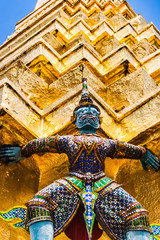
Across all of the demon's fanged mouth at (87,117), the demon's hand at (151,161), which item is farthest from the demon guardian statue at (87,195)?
the demon's hand at (151,161)

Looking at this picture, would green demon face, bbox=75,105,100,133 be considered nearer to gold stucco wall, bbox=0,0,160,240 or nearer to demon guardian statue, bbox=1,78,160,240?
demon guardian statue, bbox=1,78,160,240

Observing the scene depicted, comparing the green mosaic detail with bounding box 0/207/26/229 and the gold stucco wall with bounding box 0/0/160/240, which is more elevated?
the gold stucco wall with bounding box 0/0/160/240

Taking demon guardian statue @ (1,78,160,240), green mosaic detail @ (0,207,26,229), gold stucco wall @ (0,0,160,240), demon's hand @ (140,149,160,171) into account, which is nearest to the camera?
demon guardian statue @ (1,78,160,240)

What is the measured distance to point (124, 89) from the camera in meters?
7.41

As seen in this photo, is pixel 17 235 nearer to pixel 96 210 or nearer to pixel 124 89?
pixel 96 210

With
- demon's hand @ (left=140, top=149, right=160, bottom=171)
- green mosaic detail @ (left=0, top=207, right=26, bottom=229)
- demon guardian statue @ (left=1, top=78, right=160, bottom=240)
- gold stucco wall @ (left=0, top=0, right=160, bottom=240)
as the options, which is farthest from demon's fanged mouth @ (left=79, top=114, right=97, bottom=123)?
green mosaic detail @ (left=0, top=207, right=26, bottom=229)

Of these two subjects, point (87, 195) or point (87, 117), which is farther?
point (87, 117)

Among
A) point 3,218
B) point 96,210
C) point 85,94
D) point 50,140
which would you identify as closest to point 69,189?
point 96,210

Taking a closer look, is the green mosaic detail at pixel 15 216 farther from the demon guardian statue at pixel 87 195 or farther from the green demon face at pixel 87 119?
the green demon face at pixel 87 119

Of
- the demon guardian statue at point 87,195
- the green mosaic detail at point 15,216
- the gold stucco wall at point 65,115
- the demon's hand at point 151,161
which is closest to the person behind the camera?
the demon guardian statue at point 87,195

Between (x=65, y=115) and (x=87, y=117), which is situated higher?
(x=65, y=115)

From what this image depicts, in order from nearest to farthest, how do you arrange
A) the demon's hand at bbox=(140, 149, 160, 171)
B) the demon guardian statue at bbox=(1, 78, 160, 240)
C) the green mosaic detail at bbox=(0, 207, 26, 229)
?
1. the demon guardian statue at bbox=(1, 78, 160, 240)
2. the green mosaic detail at bbox=(0, 207, 26, 229)
3. the demon's hand at bbox=(140, 149, 160, 171)

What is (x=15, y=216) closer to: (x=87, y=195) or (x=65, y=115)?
(x=87, y=195)

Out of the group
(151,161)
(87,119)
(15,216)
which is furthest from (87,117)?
(15,216)
